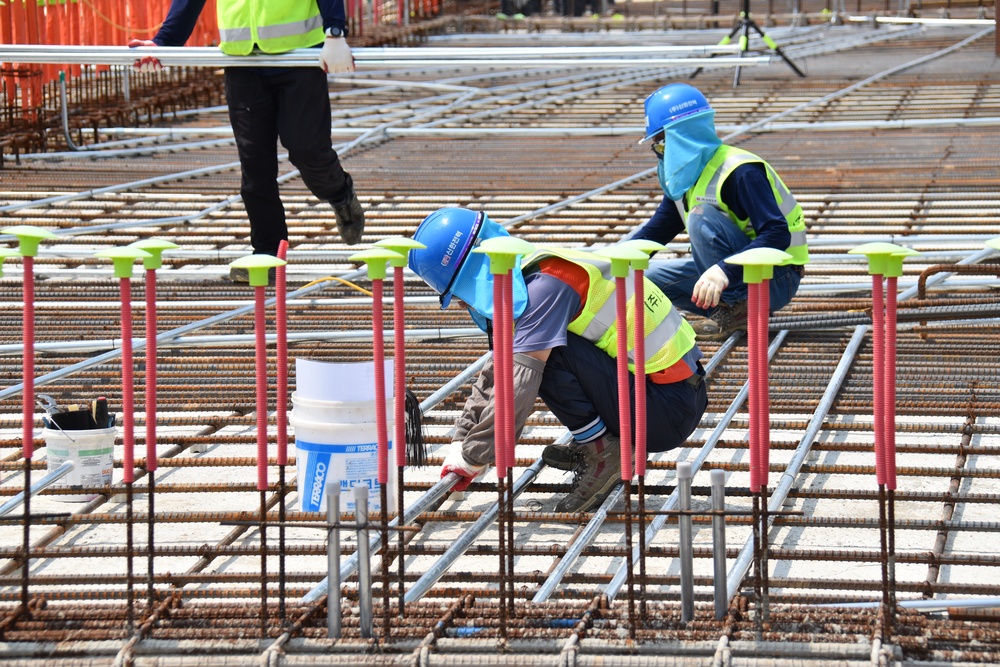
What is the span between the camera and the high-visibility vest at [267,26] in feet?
18.1

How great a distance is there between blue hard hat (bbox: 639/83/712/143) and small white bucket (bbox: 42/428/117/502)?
2386mm

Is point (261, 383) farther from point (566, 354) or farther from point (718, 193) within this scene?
point (718, 193)

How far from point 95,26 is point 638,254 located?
9566 millimetres

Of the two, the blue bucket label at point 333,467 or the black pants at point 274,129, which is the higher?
the black pants at point 274,129

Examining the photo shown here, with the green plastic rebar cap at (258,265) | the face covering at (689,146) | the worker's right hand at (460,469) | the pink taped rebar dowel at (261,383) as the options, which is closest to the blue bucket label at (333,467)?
the worker's right hand at (460,469)

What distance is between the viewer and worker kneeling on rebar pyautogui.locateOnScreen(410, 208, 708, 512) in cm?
374

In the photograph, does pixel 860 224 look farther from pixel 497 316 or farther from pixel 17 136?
pixel 17 136

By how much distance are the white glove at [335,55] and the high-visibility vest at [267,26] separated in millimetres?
243

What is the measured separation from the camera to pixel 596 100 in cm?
1233

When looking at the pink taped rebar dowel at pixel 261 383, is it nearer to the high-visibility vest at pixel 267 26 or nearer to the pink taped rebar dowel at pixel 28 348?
the pink taped rebar dowel at pixel 28 348

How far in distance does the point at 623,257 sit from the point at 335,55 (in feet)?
9.58

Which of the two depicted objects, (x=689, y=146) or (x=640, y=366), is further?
(x=689, y=146)

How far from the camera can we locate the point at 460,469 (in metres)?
3.81

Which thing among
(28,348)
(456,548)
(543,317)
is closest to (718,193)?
(543,317)
